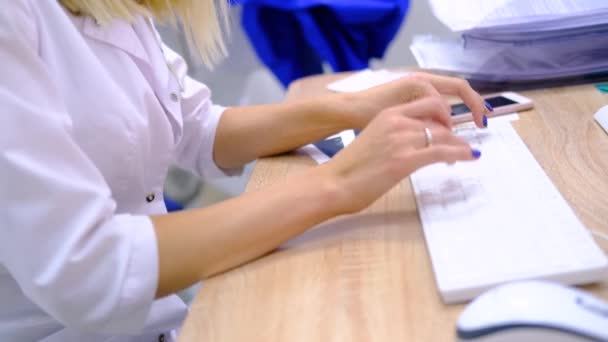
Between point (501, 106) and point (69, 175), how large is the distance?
1.95ft

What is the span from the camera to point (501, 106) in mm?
804

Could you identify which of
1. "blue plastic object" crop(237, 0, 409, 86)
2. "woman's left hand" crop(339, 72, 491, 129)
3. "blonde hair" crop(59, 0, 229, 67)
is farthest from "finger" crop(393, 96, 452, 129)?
"blue plastic object" crop(237, 0, 409, 86)

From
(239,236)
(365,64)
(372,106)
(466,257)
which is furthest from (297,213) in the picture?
(365,64)

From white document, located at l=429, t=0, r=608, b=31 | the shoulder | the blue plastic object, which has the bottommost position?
the blue plastic object

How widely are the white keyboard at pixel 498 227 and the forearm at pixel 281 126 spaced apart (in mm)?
192

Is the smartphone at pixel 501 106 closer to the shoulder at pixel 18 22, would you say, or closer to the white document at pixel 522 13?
the white document at pixel 522 13

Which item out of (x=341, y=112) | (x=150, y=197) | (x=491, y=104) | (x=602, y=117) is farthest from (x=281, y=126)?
(x=602, y=117)

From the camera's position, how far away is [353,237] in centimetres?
56

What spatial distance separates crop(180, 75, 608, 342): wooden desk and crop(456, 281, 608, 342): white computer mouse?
1.8 inches

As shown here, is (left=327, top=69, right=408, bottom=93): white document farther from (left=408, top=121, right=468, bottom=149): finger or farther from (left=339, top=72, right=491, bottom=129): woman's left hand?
(left=408, top=121, right=468, bottom=149): finger

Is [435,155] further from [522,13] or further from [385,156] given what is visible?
[522,13]

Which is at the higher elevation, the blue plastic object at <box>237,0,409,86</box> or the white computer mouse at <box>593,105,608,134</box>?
the white computer mouse at <box>593,105,608,134</box>

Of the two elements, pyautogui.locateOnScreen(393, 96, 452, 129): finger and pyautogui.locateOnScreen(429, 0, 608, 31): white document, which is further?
pyautogui.locateOnScreen(429, 0, 608, 31): white document

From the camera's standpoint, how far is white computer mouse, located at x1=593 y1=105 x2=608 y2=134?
0.70 meters
